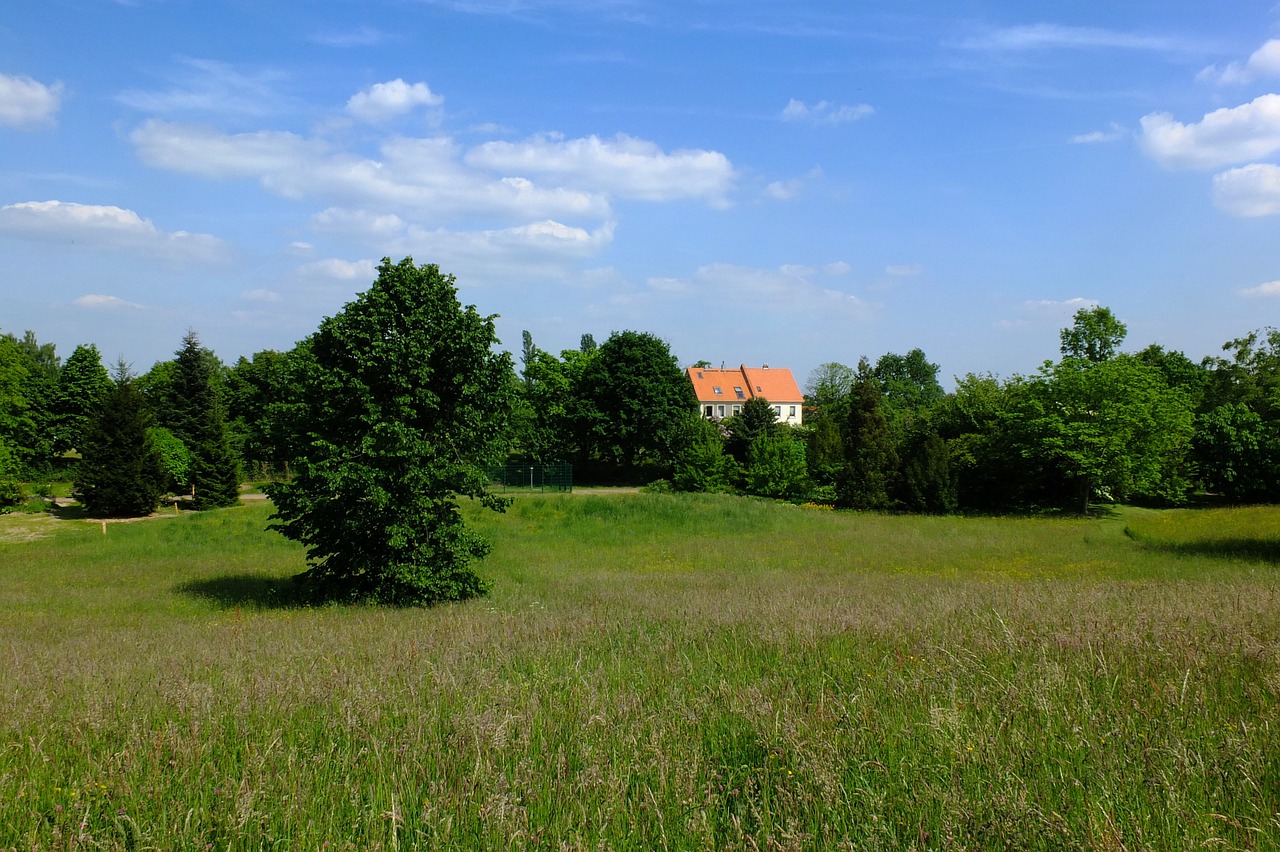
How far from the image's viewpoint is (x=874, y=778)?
3.50 m

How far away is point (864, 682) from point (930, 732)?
1.17 meters

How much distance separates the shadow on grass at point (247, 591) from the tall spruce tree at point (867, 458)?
33878mm

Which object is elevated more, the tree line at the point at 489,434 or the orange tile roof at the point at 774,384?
the orange tile roof at the point at 774,384

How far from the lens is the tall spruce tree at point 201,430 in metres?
47.2

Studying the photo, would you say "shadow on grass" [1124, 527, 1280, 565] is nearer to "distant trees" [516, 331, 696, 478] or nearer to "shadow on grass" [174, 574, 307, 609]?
Result: "shadow on grass" [174, 574, 307, 609]

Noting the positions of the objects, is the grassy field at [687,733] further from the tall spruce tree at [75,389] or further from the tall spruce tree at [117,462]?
the tall spruce tree at [75,389]

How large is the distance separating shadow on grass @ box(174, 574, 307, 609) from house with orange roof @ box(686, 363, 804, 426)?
3140 inches

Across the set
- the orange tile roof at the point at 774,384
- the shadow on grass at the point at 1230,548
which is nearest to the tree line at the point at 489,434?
the shadow on grass at the point at 1230,548

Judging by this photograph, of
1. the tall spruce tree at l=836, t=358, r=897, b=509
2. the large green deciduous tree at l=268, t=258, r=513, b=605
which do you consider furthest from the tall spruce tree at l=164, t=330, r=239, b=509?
the tall spruce tree at l=836, t=358, r=897, b=509

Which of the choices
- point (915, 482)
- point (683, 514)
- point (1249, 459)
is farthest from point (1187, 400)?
point (683, 514)

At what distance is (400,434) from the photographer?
15180mm

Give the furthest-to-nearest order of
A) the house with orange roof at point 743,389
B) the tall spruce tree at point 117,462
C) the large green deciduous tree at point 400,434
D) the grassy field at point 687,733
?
the house with orange roof at point 743,389
the tall spruce tree at point 117,462
the large green deciduous tree at point 400,434
the grassy field at point 687,733

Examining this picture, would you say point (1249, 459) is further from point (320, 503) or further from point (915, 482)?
point (320, 503)

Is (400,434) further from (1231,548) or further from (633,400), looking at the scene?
(633,400)
